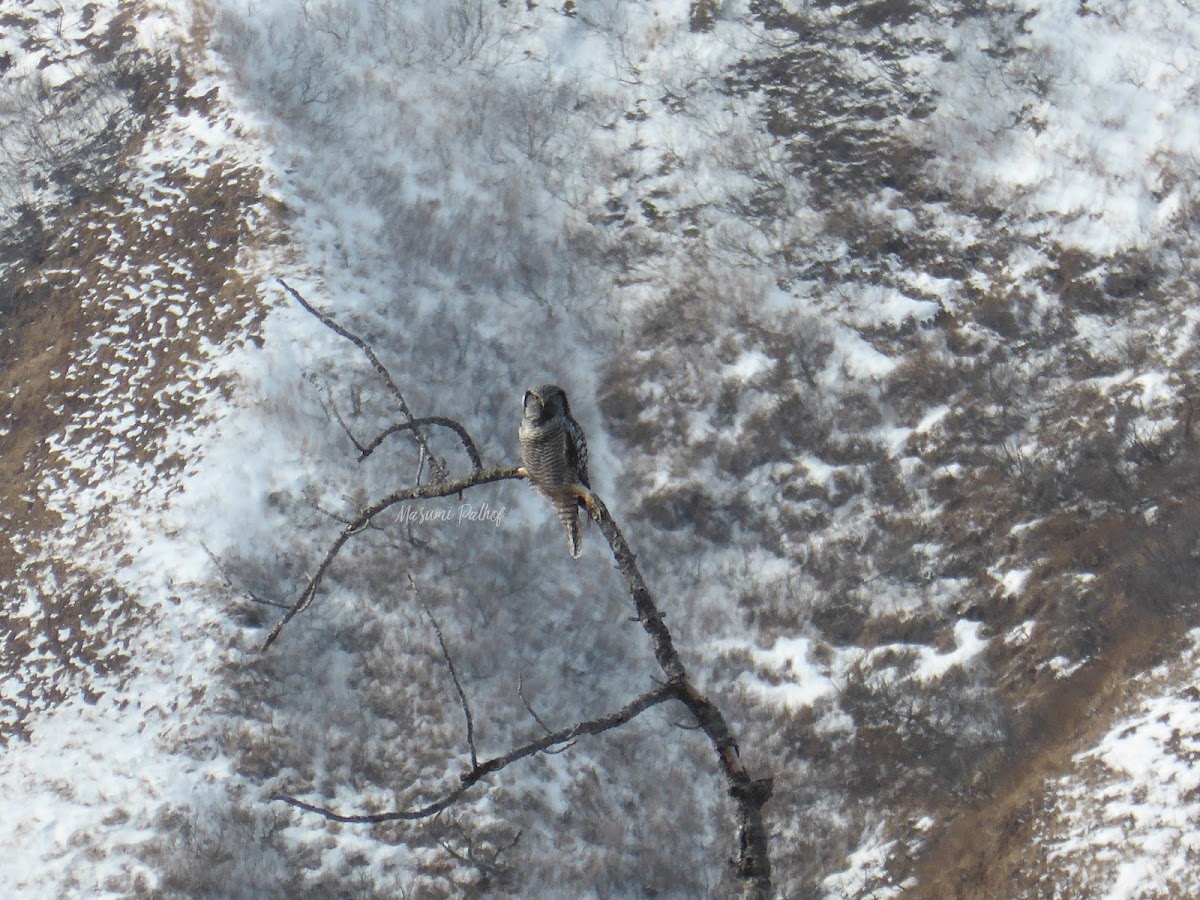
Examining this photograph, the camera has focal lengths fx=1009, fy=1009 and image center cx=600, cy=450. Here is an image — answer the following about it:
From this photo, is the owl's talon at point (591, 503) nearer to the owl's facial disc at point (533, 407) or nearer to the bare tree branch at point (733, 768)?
the bare tree branch at point (733, 768)

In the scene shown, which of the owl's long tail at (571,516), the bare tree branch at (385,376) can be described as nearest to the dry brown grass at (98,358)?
the owl's long tail at (571,516)

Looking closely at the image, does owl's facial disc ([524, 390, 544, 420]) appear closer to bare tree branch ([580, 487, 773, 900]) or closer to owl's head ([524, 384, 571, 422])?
owl's head ([524, 384, 571, 422])

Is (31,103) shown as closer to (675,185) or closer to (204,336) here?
(204,336)

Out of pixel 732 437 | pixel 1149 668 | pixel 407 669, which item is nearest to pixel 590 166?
pixel 732 437

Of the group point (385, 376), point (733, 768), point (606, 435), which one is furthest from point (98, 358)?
point (733, 768)

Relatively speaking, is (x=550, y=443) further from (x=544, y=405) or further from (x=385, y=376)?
(x=385, y=376)

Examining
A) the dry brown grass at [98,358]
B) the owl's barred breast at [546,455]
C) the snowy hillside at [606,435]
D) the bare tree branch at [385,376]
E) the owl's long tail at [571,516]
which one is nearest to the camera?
the bare tree branch at [385,376]
